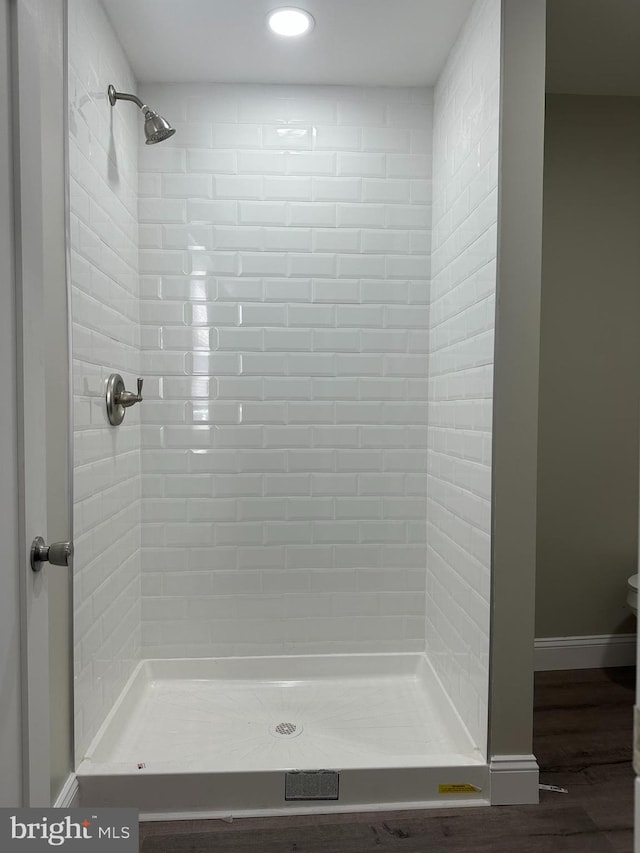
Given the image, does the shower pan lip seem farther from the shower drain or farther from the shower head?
the shower head

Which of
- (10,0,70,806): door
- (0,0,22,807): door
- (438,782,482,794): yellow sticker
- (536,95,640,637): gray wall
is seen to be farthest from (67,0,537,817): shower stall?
(0,0,22,807): door

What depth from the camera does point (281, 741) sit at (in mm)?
2271

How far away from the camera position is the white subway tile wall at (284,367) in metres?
2.66

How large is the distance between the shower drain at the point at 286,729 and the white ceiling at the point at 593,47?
2.84 meters

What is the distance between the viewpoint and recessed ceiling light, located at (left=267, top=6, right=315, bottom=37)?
2150 mm

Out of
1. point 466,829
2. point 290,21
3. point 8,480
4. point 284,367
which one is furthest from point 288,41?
point 466,829

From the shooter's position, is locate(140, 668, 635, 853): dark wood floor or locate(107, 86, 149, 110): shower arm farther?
locate(107, 86, 149, 110): shower arm

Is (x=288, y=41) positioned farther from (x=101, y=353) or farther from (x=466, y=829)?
(x=466, y=829)

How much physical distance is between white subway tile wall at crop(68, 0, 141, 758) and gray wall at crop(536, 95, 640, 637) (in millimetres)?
1877

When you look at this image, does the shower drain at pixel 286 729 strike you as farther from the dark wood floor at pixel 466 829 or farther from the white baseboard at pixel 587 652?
the white baseboard at pixel 587 652

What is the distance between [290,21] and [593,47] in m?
1.28

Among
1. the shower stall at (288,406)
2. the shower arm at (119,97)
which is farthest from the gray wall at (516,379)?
the shower arm at (119,97)

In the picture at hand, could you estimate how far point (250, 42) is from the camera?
92.1 inches

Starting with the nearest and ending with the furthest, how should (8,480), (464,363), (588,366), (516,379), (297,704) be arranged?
(8,480) → (516,379) → (464,363) → (297,704) → (588,366)
